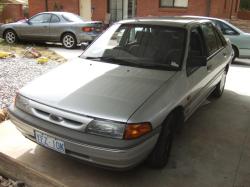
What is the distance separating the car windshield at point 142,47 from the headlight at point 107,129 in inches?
49.9

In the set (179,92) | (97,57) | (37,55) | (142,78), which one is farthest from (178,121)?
(37,55)

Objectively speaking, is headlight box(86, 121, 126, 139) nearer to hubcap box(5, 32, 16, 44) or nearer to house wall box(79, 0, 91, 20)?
hubcap box(5, 32, 16, 44)

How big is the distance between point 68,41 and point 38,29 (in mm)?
1304

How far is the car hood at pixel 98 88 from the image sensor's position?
315cm

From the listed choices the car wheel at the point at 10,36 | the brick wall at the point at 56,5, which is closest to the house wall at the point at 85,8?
the brick wall at the point at 56,5

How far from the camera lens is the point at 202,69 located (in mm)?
4559

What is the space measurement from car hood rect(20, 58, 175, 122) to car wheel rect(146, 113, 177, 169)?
404mm

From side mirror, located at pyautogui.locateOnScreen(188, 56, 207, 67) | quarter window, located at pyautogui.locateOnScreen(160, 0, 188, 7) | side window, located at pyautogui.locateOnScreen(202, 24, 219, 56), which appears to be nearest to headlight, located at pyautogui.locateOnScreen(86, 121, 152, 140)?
side mirror, located at pyautogui.locateOnScreen(188, 56, 207, 67)

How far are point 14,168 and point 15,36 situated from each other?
10920mm

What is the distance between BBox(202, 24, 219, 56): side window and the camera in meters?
5.05

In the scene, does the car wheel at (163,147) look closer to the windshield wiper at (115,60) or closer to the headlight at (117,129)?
the headlight at (117,129)

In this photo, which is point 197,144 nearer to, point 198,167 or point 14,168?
point 198,167

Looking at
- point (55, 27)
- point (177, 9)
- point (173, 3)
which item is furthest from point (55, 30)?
point (173, 3)

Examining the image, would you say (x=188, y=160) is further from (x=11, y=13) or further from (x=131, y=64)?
(x=11, y=13)
